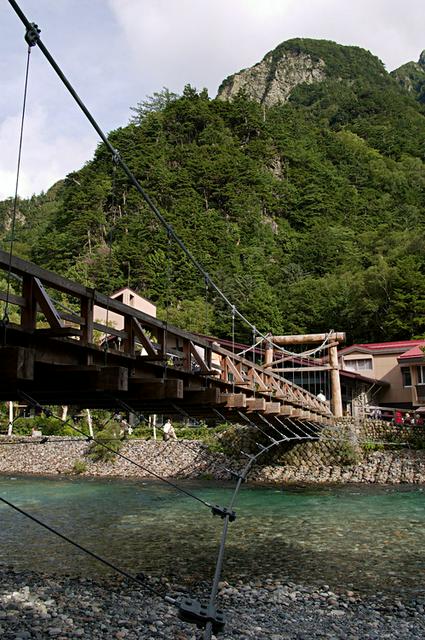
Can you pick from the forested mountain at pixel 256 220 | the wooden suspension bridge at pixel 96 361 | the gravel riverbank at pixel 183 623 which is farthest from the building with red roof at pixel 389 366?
the gravel riverbank at pixel 183 623

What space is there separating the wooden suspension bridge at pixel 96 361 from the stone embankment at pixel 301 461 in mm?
6983

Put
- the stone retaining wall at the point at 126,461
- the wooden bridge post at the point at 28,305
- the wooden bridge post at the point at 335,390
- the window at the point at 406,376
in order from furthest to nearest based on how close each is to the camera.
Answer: the window at the point at 406,376 → the wooden bridge post at the point at 335,390 → the stone retaining wall at the point at 126,461 → the wooden bridge post at the point at 28,305

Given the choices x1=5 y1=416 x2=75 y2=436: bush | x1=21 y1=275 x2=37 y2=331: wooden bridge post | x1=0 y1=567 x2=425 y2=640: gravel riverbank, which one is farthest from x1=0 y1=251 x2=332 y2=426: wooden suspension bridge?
x1=5 y1=416 x2=75 y2=436: bush

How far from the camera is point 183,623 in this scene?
17.8 ft

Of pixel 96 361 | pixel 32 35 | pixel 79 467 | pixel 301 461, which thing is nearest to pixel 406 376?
pixel 301 461

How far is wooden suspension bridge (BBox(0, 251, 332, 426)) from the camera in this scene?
477 centimetres

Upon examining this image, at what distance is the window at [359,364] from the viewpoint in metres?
30.7

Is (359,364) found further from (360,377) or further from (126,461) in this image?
(126,461)

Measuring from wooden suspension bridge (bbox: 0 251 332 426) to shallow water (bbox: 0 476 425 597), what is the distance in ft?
6.98

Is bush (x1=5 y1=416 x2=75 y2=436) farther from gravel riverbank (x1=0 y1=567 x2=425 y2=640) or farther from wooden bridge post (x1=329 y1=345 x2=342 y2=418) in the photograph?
gravel riverbank (x1=0 y1=567 x2=425 y2=640)

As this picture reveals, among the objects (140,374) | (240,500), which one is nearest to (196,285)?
(240,500)

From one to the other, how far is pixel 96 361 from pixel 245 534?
5095 millimetres

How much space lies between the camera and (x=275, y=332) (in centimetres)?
3884

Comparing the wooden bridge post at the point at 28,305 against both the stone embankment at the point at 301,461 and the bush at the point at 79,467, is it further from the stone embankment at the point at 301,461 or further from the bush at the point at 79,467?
the bush at the point at 79,467
